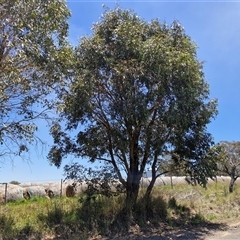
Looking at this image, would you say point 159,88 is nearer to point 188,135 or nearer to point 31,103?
point 188,135

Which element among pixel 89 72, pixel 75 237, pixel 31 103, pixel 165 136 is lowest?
pixel 75 237

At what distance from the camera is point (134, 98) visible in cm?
1148

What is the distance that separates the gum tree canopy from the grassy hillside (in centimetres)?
96

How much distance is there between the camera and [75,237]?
10750mm

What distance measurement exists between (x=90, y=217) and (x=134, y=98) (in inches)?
187

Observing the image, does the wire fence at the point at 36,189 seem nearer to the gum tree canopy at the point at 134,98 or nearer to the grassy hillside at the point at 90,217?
the grassy hillside at the point at 90,217

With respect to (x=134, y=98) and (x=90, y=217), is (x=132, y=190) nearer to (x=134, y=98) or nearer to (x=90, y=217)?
(x=90, y=217)

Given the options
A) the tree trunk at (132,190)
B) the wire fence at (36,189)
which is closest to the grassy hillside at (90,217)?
the tree trunk at (132,190)

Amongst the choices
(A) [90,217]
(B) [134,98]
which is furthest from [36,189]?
(B) [134,98]

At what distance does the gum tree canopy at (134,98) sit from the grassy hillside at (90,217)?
0.96 meters

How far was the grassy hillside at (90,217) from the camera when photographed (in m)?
11.5

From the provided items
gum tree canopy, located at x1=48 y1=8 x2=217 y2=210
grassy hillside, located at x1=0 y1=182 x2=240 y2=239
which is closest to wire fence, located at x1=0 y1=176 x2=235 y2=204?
grassy hillside, located at x1=0 y1=182 x2=240 y2=239

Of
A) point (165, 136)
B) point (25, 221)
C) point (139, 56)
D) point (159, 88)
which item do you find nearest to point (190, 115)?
point (165, 136)

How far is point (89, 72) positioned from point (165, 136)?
3890mm
